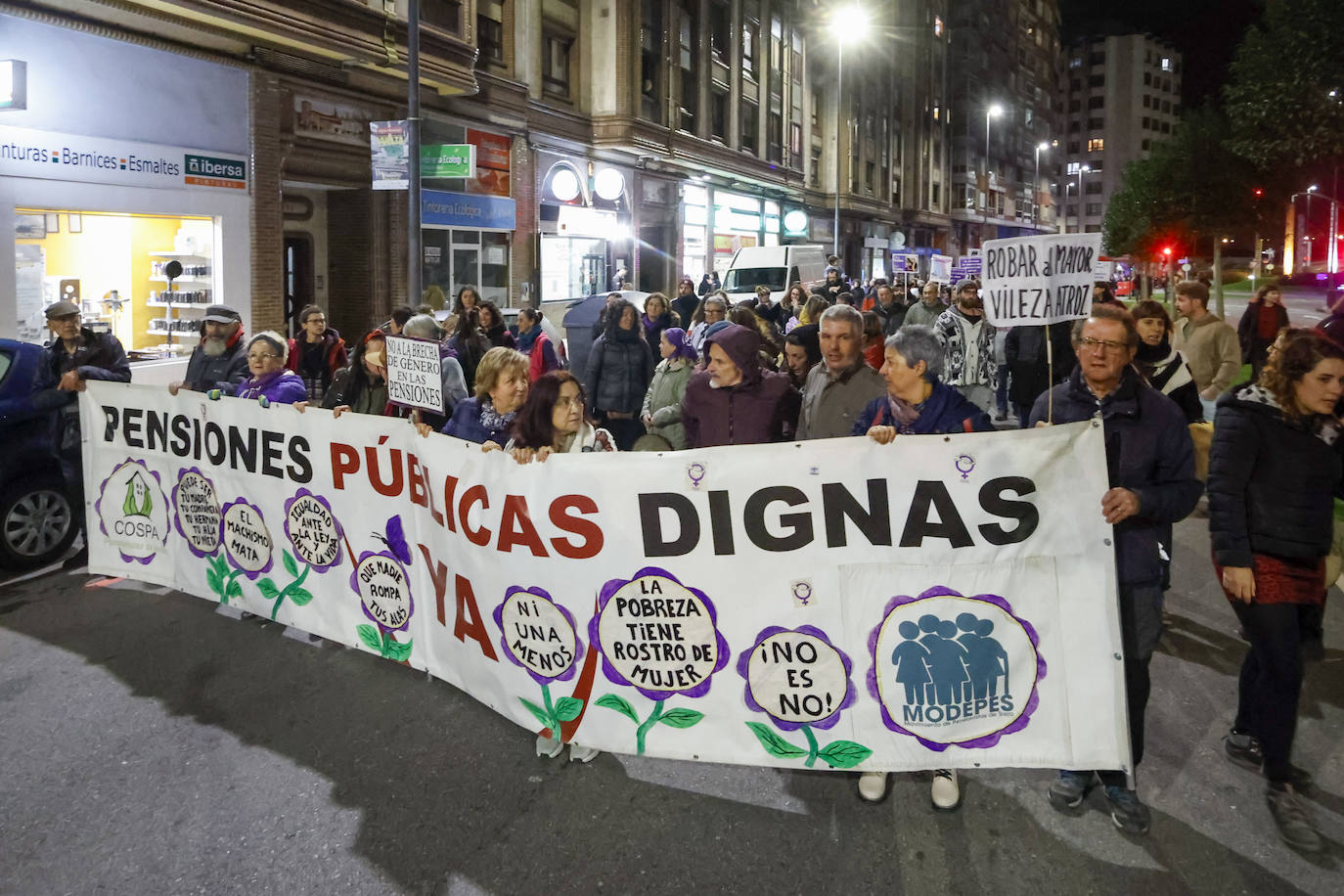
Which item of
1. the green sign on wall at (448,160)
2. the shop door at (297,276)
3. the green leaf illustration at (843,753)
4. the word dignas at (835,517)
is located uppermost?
the green sign on wall at (448,160)

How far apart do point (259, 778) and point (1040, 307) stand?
3.93 m

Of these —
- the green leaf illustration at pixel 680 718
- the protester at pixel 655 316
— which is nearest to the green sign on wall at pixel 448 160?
the protester at pixel 655 316

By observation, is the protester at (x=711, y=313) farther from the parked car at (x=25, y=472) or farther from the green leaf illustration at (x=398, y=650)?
the green leaf illustration at (x=398, y=650)

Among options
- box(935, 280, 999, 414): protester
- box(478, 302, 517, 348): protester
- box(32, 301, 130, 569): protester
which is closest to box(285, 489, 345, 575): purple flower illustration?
box(32, 301, 130, 569): protester

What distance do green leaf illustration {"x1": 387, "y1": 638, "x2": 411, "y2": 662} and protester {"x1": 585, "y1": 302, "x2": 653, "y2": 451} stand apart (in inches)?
165

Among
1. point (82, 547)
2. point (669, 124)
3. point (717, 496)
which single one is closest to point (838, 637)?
point (717, 496)

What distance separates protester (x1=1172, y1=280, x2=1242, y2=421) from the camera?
8297mm

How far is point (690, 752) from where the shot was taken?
13.6ft

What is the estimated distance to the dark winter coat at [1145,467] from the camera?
3877 mm

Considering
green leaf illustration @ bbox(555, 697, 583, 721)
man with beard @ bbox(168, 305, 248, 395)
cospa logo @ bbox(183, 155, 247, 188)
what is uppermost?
cospa logo @ bbox(183, 155, 247, 188)

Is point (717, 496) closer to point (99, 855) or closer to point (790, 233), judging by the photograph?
point (99, 855)

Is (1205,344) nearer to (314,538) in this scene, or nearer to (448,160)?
(314,538)

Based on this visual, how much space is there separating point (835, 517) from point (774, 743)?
909mm

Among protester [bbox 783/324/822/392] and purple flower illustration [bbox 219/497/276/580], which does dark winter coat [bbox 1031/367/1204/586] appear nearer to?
protester [bbox 783/324/822/392]
